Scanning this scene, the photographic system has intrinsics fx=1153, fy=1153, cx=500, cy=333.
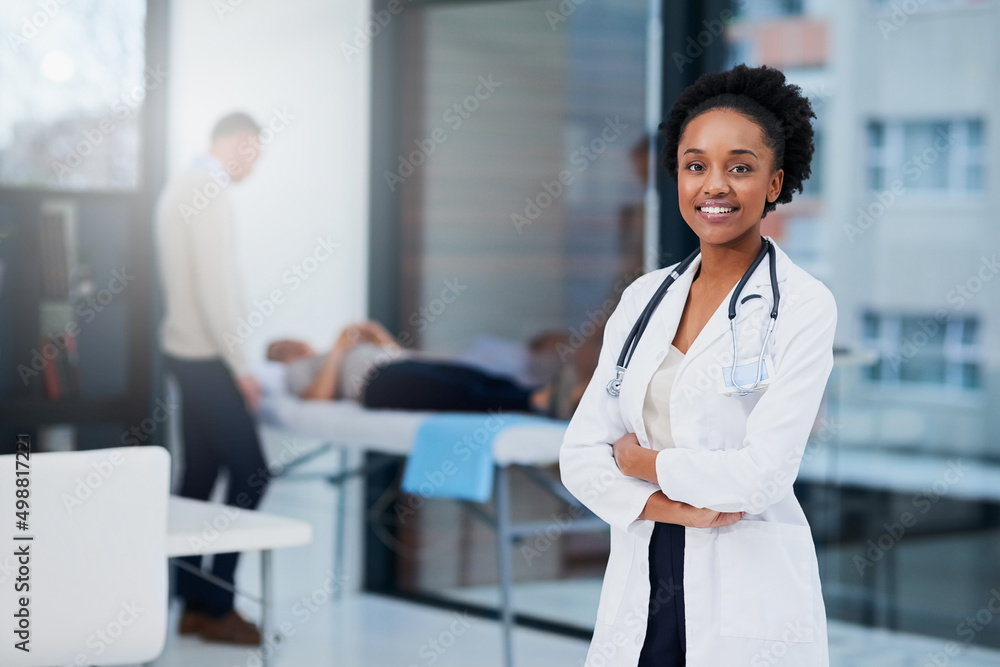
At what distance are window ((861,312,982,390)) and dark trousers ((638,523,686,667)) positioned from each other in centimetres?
213

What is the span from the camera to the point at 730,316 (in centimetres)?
153

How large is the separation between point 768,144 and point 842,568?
2.47 meters

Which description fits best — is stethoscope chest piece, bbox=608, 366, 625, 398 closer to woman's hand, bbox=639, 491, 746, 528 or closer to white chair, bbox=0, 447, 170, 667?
woman's hand, bbox=639, 491, 746, 528

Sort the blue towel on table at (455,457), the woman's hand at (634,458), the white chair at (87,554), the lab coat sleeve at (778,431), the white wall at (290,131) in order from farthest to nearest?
1. the white wall at (290,131)
2. the blue towel on table at (455,457)
3. the white chair at (87,554)
4. the woman's hand at (634,458)
5. the lab coat sleeve at (778,431)

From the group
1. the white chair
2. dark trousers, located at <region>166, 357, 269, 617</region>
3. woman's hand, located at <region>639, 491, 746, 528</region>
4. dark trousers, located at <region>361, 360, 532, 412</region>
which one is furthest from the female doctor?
dark trousers, located at <region>166, 357, 269, 617</region>

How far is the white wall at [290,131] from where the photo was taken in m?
3.68

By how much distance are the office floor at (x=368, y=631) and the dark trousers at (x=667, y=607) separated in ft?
5.92

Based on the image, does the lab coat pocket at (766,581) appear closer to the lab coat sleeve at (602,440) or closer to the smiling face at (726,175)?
the lab coat sleeve at (602,440)

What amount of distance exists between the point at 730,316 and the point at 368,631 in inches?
96.9

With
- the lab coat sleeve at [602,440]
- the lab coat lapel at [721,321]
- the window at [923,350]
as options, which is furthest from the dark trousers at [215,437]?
the lab coat lapel at [721,321]

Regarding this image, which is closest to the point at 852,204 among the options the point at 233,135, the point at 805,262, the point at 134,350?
the point at 805,262

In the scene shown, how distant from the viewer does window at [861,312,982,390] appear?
3.38 meters

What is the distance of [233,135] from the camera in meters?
3.68

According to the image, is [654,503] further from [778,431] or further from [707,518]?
[778,431]
